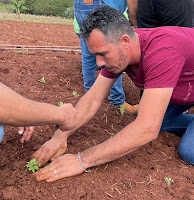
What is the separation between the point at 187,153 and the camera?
116 inches

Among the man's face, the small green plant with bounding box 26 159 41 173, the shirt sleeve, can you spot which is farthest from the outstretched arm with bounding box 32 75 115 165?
the shirt sleeve

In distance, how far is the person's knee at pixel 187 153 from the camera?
2.93 metres

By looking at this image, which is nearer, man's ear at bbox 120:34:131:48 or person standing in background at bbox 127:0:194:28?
man's ear at bbox 120:34:131:48

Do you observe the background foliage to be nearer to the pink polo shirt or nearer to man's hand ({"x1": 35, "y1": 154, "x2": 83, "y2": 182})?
the pink polo shirt

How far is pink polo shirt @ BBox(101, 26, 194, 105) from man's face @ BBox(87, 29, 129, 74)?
183mm

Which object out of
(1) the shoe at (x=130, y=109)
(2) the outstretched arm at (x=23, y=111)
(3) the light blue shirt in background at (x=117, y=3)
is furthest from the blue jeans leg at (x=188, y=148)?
(3) the light blue shirt in background at (x=117, y=3)

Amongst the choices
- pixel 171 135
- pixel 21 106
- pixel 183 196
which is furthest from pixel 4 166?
pixel 171 135

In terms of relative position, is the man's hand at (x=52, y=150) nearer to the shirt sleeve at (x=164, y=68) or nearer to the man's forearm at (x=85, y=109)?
the man's forearm at (x=85, y=109)

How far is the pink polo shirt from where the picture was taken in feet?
Answer: 7.46

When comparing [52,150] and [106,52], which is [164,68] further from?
[52,150]

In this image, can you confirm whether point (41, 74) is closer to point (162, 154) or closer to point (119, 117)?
point (119, 117)

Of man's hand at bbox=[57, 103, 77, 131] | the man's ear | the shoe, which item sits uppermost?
the man's ear

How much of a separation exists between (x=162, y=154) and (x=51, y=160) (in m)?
1.17

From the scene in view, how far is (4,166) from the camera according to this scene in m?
2.66
